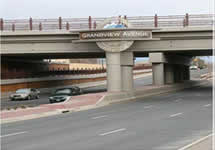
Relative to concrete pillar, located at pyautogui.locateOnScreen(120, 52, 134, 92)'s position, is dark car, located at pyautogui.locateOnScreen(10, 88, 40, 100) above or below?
below

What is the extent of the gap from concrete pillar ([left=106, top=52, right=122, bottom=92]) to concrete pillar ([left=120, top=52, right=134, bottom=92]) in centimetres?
186

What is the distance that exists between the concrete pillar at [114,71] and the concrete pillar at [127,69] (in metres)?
1.86

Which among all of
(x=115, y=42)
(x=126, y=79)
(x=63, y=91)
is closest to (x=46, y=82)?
(x=126, y=79)

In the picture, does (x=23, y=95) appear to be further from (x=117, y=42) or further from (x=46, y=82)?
(x=46, y=82)

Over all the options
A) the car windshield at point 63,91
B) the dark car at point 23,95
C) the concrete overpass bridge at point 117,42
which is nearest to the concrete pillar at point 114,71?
the concrete overpass bridge at point 117,42

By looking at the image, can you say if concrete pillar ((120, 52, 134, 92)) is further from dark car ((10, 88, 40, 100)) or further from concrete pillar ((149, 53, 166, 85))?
concrete pillar ((149, 53, 166, 85))

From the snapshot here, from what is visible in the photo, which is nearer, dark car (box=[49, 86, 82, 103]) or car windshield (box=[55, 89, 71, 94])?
dark car (box=[49, 86, 82, 103])

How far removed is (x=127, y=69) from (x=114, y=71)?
2.92m

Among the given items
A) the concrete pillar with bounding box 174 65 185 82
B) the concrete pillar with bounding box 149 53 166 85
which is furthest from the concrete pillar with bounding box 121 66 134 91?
the concrete pillar with bounding box 174 65 185 82

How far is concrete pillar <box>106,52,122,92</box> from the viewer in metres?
40.4

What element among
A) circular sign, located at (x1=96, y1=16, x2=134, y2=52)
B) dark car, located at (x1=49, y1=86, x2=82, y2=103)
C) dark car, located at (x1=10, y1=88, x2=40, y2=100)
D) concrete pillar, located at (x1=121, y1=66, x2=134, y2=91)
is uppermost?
circular sign, located at (x1=96, y1=16, x2=134, y2=52)

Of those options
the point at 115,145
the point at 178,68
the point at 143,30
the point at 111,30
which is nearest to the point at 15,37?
the point at 111,30

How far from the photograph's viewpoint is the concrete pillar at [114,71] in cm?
4044

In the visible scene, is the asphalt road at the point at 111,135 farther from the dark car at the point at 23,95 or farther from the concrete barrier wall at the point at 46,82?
the concrete barrier wall at the point at 46,82
